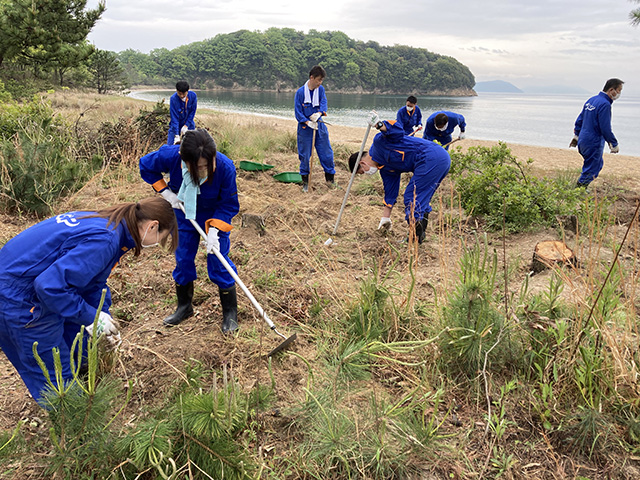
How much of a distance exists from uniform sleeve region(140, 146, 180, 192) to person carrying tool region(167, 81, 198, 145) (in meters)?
4.91

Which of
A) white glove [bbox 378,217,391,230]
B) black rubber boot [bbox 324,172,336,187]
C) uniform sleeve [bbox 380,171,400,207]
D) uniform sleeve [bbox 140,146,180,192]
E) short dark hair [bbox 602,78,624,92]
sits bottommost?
white glove [bbox 378,217,391,230]

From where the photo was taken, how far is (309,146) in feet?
22.5

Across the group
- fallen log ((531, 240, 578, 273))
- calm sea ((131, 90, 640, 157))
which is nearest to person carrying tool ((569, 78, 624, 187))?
fallen log ((531, 240, 578, 273))

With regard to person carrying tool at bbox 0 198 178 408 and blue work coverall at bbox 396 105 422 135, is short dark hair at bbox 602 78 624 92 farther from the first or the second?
person carrying tool at bbox 0 198 178 408

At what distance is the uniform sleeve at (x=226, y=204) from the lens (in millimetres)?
2773

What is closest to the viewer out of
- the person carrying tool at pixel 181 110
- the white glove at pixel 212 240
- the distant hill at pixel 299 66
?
the white glove at pixel 212 240

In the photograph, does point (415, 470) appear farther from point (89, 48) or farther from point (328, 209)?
point (89, 48)

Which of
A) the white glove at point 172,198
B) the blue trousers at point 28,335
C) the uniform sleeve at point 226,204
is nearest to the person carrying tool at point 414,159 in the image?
the uniform sleeve at point 226,204

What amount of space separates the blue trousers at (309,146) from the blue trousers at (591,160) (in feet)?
13.2

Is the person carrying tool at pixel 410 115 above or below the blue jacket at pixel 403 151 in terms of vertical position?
above

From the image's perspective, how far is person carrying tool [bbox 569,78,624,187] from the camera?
6.18 metres

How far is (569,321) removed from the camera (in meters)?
2.37

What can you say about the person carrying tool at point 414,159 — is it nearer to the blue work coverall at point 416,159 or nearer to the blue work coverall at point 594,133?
the blue work coverall at point 416,159

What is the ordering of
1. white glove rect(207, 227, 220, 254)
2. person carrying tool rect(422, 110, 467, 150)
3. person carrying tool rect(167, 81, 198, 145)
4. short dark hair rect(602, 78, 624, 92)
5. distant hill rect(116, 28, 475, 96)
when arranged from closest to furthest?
white glove rect(207, 227, 220, 254)
short dark hair rect(602, 78, 624, 92)
person carrying tool rect(422, 110, 467, 150)
person carrying tool rect(167, 81, 198, 145)
distant hill rect(116, 28, 475, 96)
